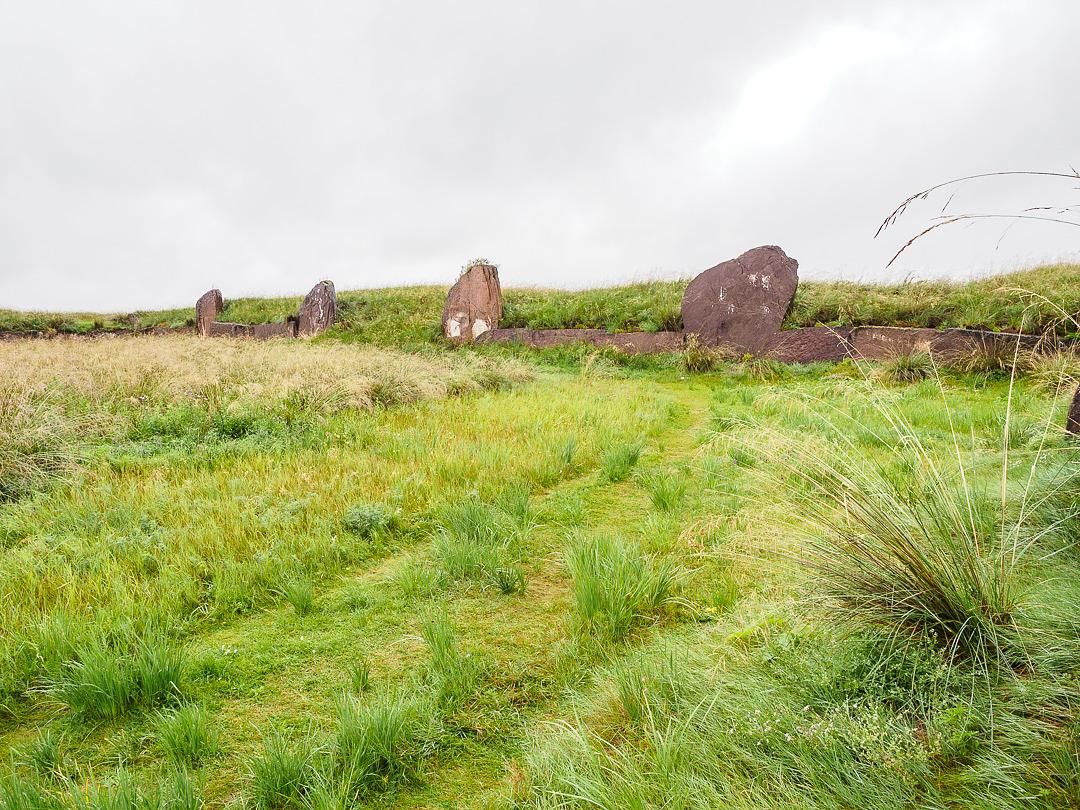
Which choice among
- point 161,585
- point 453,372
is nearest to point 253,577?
point 161,585

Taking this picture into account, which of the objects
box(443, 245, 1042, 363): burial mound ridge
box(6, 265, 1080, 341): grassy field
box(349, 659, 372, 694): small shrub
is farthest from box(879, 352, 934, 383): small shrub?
box(349, 659, 372, 694): small shrub

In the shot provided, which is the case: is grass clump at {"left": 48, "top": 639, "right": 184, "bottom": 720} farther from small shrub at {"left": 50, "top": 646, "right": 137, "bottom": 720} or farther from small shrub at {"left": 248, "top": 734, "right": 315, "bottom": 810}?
small shrub at {"left": 248, "top": 734, "right": 315, "bottom": 810}

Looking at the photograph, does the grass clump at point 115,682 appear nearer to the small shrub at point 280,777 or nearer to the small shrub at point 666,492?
the small shrub at point 280,777

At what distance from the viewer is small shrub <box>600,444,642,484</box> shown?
5490 millimetres

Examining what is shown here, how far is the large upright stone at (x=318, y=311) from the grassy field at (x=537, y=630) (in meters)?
15.8

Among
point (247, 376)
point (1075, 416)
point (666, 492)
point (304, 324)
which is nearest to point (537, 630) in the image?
point (666, 492)

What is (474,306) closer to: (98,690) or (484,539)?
(484,539)

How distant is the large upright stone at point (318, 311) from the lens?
2084 cm

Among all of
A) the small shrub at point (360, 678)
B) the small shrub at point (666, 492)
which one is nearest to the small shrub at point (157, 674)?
the small shrub at point (360, 678)

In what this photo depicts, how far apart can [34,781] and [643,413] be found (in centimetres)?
694

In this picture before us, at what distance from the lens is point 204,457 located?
5.70 metres

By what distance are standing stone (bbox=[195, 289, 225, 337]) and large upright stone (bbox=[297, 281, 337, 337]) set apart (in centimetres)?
586

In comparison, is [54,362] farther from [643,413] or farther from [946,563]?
[946,563]

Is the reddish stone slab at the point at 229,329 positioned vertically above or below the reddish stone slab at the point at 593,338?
above
